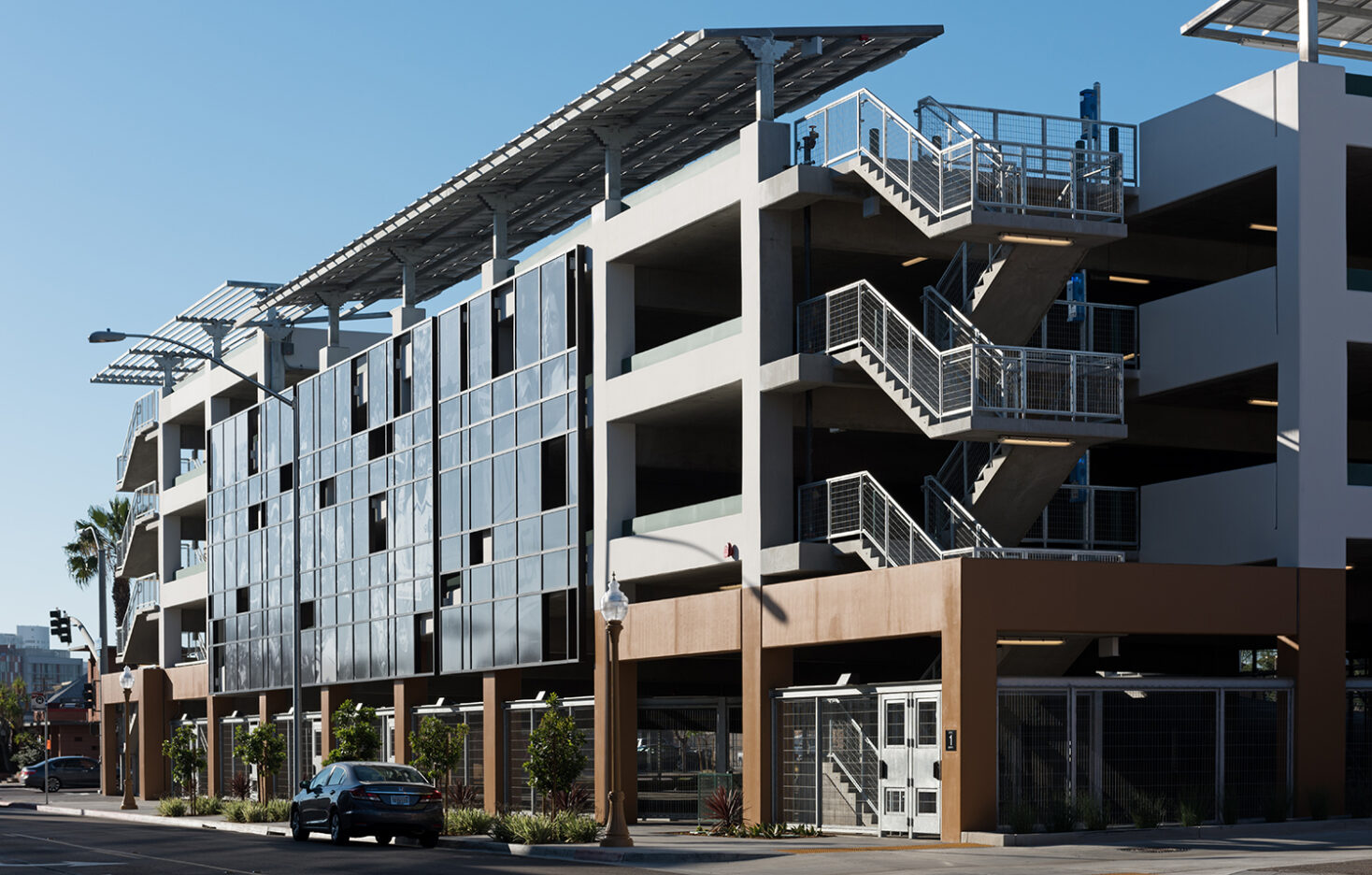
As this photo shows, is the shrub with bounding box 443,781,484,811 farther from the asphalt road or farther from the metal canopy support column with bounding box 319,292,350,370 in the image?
the metal canopy support column with bounding box 319,292,350,370

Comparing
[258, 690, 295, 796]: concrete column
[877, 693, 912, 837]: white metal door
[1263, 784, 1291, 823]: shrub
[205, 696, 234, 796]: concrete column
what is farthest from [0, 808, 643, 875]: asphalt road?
[205, 696, 234, 796]: concrete column

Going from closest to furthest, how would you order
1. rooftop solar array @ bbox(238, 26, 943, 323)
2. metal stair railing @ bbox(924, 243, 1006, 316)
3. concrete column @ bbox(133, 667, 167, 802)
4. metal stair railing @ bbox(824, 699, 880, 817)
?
1. metal stair railing @ bbox(824, 699, 880, 817)
2. metal stair railing @ bbox(924, 243, 1006, 316)
3. rooftop solar array @ bbox(238, 26, 943, 323)
4. concrete column @ bbox(133, 667, 167, 802)

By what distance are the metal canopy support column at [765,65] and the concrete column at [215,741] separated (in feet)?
111

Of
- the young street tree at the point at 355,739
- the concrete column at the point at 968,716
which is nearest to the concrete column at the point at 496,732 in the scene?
the young street tree at the point at 355,739

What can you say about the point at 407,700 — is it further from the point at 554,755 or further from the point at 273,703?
the point at 554,755

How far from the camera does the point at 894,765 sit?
28.5 m

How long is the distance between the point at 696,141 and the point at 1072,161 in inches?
496

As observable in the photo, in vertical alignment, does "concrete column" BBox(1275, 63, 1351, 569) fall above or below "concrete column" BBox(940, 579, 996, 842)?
above

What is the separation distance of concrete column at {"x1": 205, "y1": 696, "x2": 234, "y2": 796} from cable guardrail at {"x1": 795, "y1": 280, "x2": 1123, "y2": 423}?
34590mm

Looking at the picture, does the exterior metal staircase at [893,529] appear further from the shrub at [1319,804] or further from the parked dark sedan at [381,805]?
the parked dark sedan at [381,805]

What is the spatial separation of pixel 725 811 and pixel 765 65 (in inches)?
531

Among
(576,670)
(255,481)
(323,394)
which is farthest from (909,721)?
(255,481)

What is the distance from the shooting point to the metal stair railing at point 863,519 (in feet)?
95.1

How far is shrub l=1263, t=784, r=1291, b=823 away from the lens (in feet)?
91.8
